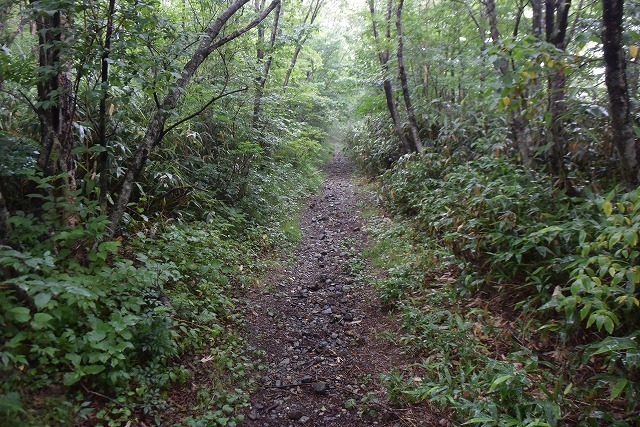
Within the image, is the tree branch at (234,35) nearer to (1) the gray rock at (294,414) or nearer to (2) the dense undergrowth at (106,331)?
(2) the dense undergrowth at (106,331)

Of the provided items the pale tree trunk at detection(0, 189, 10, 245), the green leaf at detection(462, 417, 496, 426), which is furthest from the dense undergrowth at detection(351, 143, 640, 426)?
the pale tree trunk at detection(0, 189, 10, 245)

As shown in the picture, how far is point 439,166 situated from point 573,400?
20.8 feet

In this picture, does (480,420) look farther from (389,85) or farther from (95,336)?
(389,85)

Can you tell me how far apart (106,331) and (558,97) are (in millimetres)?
6503

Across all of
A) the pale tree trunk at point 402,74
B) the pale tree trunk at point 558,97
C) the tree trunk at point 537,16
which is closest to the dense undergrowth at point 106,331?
the pale tree trunk at point 558,97

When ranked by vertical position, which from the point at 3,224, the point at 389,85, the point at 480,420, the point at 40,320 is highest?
the point at 389,85

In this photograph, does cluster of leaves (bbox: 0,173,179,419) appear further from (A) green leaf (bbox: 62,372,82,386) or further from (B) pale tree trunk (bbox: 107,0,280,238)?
(B) pale tree trunk (bbox: 107,0,280,238)

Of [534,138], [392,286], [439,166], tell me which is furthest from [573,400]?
[439,166]

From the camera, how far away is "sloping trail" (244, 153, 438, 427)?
11.8 feet

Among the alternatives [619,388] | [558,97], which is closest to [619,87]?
[558,97]

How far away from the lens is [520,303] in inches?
Answer: 169

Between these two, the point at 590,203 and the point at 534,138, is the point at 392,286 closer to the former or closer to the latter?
the point at 590,203

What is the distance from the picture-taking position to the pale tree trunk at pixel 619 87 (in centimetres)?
368

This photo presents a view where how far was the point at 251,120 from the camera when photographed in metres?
8.77
